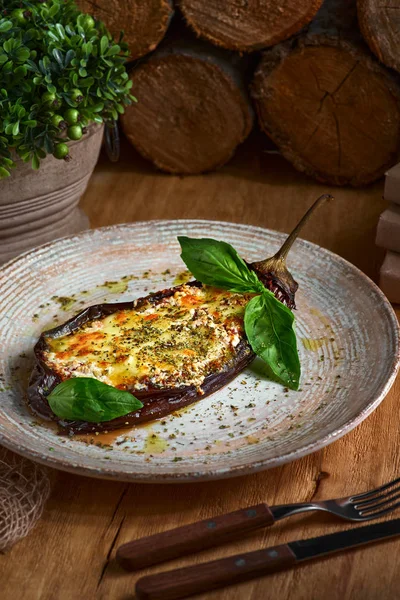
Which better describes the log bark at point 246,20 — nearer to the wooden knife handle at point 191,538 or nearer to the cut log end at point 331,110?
the cut log end at point 331,110

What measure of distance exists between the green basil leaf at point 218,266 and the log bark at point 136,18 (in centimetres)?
92

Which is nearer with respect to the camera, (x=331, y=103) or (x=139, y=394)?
(x=139, y=394)

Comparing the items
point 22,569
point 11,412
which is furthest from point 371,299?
point 22,569

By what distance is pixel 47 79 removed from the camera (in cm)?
187

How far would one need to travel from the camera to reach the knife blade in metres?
1.25

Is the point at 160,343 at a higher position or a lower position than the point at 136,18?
lower

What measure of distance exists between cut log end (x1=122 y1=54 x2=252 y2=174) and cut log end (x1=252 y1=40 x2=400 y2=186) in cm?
9

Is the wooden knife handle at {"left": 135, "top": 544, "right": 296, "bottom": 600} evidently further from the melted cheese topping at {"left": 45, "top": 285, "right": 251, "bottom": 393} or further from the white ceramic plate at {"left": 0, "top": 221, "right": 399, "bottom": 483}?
the melted cheese topping at {"left": 45, "top": 285, "right": 251, "bottom": 393}

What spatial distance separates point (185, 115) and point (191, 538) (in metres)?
1.64

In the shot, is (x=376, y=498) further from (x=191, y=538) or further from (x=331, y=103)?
(x=331, y=103)

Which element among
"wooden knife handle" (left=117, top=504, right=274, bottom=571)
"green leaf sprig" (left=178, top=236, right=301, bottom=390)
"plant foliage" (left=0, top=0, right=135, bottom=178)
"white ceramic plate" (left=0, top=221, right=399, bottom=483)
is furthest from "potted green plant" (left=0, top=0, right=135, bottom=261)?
"wooden knife handle" (left=117, top=504, right=274, bottom=571)

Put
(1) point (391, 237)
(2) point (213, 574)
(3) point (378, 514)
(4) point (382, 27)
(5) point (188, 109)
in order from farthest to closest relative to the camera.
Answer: (5) point (188, 109), (4) point (382, 27), (1) point (391, 237), (3) point (378, 514), (2) point (213, 574)

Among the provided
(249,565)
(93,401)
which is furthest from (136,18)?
(249,565)

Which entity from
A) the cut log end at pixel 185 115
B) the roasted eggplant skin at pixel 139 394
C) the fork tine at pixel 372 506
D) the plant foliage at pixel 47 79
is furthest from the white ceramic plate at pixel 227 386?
the cut log end at pixel 185 115
